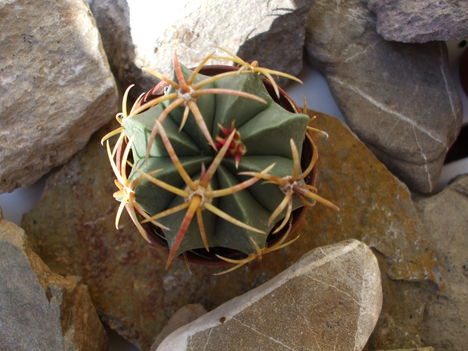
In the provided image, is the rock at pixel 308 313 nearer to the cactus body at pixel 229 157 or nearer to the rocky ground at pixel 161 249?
the rocky ground at pixel 161 249

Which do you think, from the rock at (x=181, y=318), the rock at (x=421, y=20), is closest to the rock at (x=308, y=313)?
the rock at (x=181, y=318)

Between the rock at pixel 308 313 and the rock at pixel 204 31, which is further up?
the rock at pixel 204 31

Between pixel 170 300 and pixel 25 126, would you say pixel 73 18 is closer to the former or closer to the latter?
pixel 25 126

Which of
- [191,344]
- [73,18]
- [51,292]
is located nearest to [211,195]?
[191,344]

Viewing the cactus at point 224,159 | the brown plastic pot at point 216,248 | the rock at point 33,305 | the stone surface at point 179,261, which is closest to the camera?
the cactus at point 224,159

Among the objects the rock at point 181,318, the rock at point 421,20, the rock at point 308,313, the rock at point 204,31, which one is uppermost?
the rock at point 204,31

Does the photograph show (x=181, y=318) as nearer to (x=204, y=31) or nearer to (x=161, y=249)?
(x=161, y=249)

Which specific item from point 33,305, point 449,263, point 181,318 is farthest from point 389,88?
point 33,305
